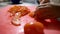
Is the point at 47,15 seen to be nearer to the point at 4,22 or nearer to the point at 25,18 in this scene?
the point at 25,18

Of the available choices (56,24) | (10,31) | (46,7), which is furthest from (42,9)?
(10,31)

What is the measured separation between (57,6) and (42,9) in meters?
0.10

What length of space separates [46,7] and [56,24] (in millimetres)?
130

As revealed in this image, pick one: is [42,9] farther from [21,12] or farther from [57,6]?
[21,12]

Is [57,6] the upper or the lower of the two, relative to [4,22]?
upper

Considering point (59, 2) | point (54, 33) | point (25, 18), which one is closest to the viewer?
point (54, 33)

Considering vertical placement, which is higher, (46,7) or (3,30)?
(46,7)

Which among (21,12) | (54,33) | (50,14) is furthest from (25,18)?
(54,33)

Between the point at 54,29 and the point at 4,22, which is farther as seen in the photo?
the point at 4,22

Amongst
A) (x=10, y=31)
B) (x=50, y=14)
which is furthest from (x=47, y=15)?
(x=10, y=31)

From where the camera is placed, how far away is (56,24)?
0.73 meters

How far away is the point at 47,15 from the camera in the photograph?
0.78m

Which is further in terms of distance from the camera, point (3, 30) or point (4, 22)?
point (4, 22)

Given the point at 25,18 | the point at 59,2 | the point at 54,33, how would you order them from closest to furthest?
1. the point at 54,33
2. the point at 59,2
3. the point at 25,18
